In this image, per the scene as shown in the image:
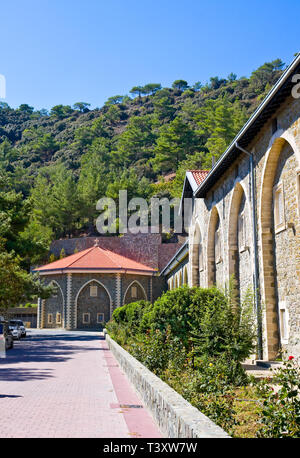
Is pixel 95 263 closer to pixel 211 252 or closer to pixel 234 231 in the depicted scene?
pixel 211 252

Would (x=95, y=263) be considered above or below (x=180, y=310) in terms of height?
above

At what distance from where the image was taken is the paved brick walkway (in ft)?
19.6

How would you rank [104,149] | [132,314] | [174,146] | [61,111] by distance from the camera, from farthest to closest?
1. [61,111]
2. [104,149]
3. [174,146]
4. [132,314]

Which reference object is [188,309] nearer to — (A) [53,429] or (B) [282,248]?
(B) [282,248]

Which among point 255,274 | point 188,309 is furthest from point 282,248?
point 188,309

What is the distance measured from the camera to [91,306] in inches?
1742

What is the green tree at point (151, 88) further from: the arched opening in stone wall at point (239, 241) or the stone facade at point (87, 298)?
the arched opening in stone wall at point (239, 241)

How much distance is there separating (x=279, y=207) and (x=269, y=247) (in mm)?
1306

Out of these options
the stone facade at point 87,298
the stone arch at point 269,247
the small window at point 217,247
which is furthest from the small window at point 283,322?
the stone facade at point 87,298

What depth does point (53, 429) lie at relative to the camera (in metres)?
6.00

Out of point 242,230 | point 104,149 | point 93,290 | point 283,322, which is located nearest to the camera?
point 283,322

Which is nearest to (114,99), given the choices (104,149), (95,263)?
(104,149)

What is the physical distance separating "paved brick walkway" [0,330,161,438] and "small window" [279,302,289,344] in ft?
15.3

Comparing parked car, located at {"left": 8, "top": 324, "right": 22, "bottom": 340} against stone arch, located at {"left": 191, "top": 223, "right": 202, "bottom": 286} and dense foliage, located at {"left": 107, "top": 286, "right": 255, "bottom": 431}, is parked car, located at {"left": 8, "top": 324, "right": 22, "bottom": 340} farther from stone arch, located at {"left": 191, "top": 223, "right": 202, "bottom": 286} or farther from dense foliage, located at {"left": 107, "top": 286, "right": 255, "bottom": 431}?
dense foliage, located at {"left": 107, "top": 286, "right": 255, "bottom": 431}
